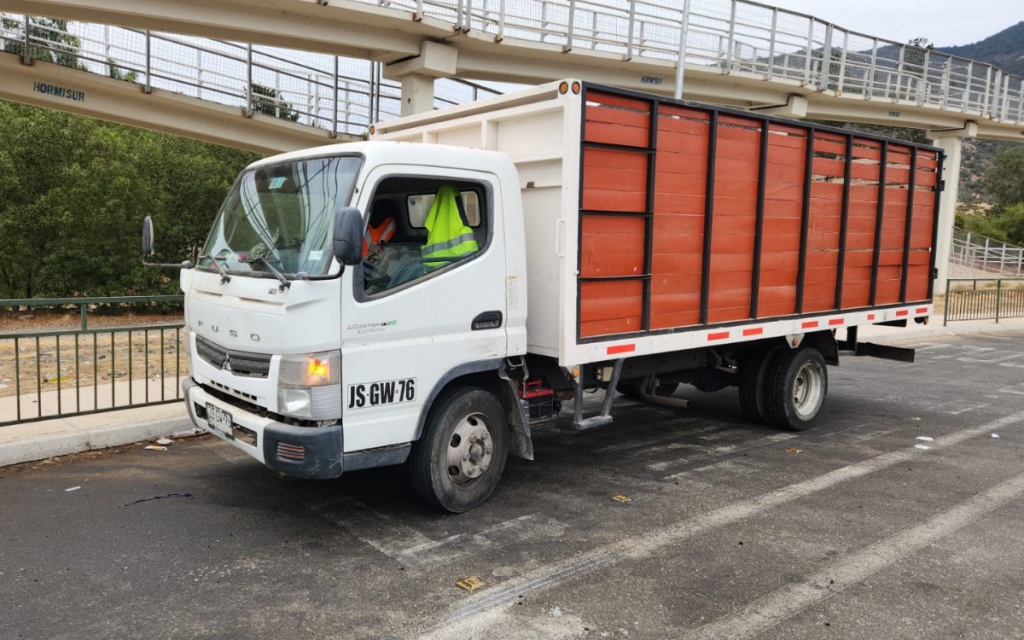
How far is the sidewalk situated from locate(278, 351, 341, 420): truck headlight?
3338 millimetres

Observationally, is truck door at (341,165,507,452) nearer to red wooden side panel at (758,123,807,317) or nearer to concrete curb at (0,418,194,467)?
red wooden side panel at (758,123,807,317)

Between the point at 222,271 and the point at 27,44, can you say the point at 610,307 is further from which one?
the point at 27,44

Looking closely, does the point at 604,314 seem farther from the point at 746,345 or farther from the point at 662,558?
the point at 746,345

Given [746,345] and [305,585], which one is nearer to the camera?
[305,585]

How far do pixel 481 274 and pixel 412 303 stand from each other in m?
0.58

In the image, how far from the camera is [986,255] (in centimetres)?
4288

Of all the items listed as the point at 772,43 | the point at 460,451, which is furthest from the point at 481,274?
the point at 772,43

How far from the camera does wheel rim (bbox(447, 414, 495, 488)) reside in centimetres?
515

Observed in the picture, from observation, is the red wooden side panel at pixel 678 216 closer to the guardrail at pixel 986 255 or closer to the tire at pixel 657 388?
the tire at pixel 657 388

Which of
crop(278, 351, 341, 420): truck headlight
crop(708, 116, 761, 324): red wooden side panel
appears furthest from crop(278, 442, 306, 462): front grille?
crop(708, 116, 761, 324): red wooden side panel

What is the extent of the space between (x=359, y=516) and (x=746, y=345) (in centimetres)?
439

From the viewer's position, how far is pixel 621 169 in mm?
5594

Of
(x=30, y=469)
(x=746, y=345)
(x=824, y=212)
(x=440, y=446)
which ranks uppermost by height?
(x=824, y=212)

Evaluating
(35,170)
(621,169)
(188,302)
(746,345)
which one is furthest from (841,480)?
(35,170)
